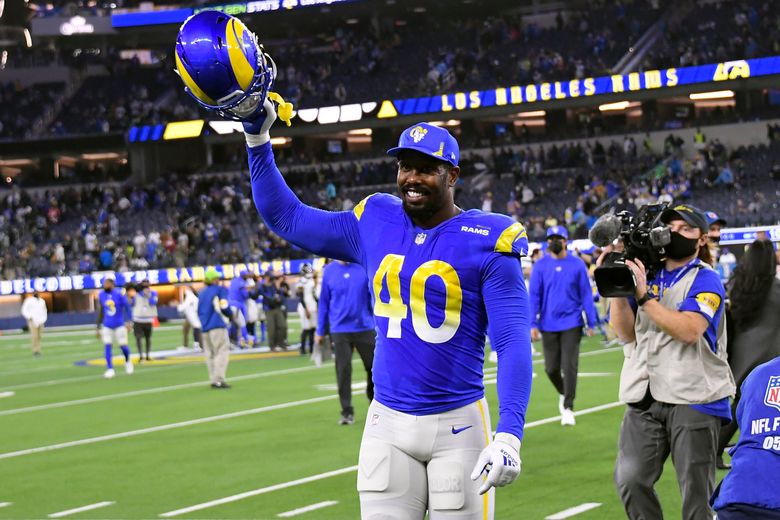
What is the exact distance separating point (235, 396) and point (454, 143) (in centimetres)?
1326

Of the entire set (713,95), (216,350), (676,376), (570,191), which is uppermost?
(713,95)

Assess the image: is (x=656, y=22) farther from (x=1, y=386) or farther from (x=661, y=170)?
A: (x=1, y=386)

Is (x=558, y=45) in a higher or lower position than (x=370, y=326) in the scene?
higher

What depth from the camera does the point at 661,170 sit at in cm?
4297

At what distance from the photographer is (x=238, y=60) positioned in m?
4.50

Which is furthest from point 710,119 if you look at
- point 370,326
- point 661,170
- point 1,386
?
point 370,326

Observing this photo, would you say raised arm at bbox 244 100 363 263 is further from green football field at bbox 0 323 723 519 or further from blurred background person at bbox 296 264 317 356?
blurred background person at bbox 296 264 317 356

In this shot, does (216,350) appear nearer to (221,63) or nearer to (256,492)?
(256,492)

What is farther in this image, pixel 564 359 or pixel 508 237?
pixel 564 359

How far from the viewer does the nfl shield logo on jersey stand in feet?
13.0

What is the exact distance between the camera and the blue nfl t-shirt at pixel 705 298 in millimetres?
6172

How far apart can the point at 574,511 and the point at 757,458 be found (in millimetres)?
4651

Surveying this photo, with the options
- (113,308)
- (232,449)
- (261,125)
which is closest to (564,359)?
(232,449)

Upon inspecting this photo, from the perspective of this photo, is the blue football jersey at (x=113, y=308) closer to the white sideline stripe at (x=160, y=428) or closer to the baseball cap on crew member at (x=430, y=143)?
the white sideline stripe at (x=160, y=428)
